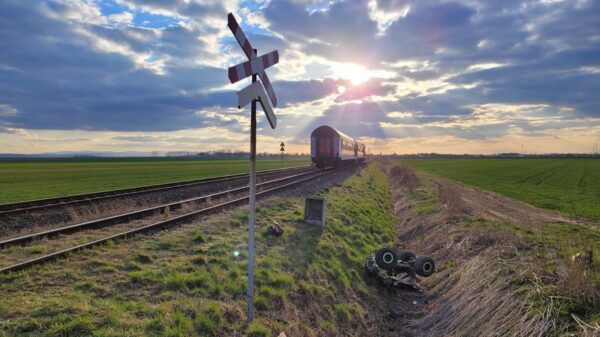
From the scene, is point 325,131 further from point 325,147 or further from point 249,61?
point 249,61

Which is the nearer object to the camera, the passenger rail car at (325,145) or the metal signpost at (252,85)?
the metal signpost at (252,85)

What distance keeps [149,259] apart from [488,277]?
22.5 ft

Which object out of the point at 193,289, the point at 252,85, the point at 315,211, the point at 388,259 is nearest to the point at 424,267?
the point at 388,259

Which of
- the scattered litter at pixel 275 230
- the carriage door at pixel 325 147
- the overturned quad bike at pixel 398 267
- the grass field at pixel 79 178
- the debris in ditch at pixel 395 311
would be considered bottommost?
the debris in ditch at pixel 395 311

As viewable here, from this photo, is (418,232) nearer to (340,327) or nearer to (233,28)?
(340,327)

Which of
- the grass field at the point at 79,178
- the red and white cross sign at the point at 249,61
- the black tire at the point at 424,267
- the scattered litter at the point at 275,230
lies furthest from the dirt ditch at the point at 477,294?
the grass field at the point at 79,178

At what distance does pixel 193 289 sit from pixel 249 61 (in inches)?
153

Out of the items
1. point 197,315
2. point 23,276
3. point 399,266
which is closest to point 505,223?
point 399,266

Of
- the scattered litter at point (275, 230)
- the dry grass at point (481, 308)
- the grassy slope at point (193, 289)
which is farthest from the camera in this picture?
the scattered litter at point (275, 230)

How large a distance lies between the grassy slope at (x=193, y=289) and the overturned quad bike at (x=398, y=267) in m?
0.44

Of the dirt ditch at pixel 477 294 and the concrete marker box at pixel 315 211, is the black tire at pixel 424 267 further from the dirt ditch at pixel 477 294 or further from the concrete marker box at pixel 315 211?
the concrete marker box at pixel 315 211

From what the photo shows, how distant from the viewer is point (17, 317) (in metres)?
4.65

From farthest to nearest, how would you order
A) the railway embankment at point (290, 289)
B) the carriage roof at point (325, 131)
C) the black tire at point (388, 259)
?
the carriage roof at point (325, 131) → the black tire at point (388, 259) → the railway embankment at point (290, 289)

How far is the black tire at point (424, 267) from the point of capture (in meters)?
9.42
